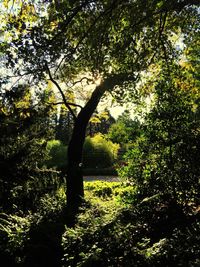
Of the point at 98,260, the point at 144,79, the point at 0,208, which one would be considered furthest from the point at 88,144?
the point at 98,260

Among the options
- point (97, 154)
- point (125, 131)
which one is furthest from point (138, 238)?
point (97, 154)

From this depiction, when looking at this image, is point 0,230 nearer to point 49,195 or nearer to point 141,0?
point 49,195

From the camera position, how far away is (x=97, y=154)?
3195 centimetres

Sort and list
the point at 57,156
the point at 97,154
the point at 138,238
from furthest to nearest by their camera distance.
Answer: the point at 97,154 → the point at 57,156 → the point at 138,238

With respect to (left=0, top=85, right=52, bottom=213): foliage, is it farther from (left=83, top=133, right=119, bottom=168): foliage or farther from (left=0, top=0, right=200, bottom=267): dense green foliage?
(left=83, top=133, right=119, bottom=168): foliage

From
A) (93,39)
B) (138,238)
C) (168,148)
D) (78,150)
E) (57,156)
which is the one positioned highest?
(93,39)

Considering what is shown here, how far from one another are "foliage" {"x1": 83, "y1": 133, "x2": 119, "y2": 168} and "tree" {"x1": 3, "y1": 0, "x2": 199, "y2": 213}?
2087 cm

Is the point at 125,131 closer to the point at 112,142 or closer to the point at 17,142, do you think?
the point at 112,142

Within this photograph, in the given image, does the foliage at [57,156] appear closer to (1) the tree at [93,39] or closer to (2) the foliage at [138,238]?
(1) the tree at [93,39]

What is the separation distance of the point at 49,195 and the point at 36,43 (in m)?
5.13

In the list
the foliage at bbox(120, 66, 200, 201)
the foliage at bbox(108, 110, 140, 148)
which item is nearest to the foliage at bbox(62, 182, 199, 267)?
the foliage at bbox(120, 66, 200, 201)

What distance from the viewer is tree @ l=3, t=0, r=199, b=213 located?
6758 millimetres

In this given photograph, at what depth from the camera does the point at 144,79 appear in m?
11.2

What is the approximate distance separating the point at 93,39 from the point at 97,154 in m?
24.8
